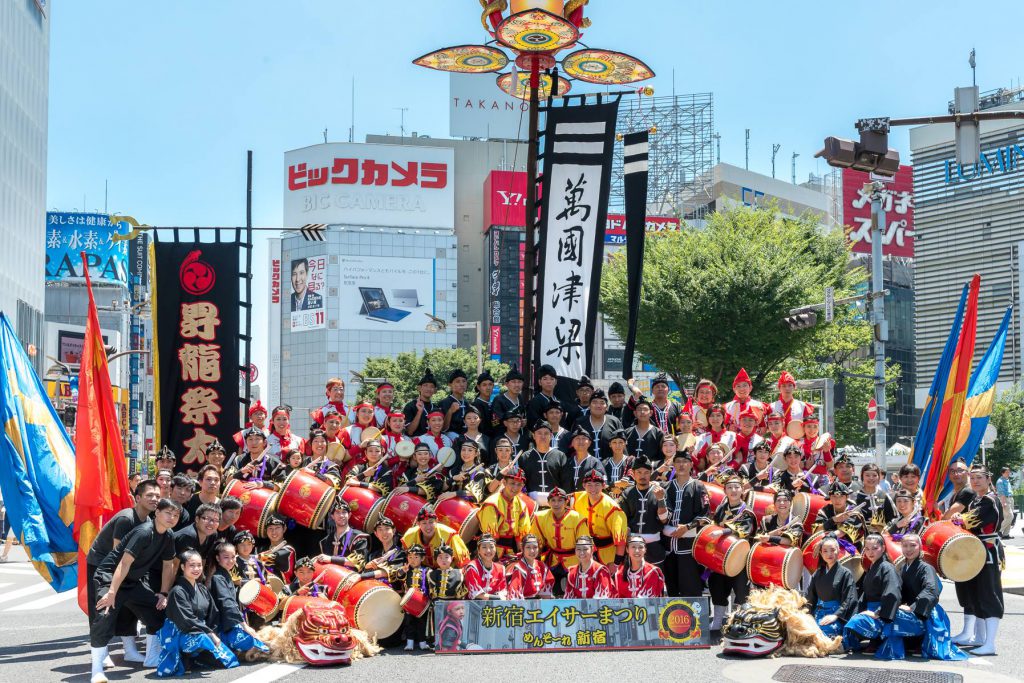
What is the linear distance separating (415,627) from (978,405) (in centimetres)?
719

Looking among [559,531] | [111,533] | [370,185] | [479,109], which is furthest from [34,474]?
A: [479,109]

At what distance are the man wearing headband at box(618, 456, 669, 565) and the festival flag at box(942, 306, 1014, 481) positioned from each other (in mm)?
3756

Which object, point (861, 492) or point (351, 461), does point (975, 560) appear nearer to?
point (861, 492)

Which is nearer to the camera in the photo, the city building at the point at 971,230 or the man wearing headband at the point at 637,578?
the man wearing headband at the point at 637,578

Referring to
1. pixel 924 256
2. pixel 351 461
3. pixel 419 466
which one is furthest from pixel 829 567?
pixel 924 256

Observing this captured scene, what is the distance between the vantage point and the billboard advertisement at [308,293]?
8662 cm

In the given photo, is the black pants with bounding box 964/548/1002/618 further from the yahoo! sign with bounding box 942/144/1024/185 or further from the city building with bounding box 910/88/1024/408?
the yahoo! sign with bounding box 942/144/1024/185

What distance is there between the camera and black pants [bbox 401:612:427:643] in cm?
1023

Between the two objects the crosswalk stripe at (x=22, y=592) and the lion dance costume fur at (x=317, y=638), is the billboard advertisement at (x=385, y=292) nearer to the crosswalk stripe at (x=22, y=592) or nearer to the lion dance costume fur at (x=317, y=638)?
the crosswalk stripe at (x=22, y=592)

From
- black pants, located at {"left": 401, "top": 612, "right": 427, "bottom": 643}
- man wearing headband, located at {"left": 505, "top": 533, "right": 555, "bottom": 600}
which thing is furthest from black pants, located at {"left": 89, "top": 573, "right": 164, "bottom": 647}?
man wearing headband, located at {"left": 505, "top": 533, "right": 555, "bottom": 600}

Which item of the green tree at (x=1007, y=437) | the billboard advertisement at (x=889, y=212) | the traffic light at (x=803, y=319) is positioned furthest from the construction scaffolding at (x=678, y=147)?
the traffic light at (x=803, y=319)

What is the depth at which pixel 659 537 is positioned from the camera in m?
11.2

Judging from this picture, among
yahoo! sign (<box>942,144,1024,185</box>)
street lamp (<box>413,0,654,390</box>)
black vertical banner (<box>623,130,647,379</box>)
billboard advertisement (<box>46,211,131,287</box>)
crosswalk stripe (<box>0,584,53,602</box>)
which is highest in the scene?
yahoo! sign (<box>942,144,1024,185</box>)

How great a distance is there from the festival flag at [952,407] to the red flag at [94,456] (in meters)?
8.84
